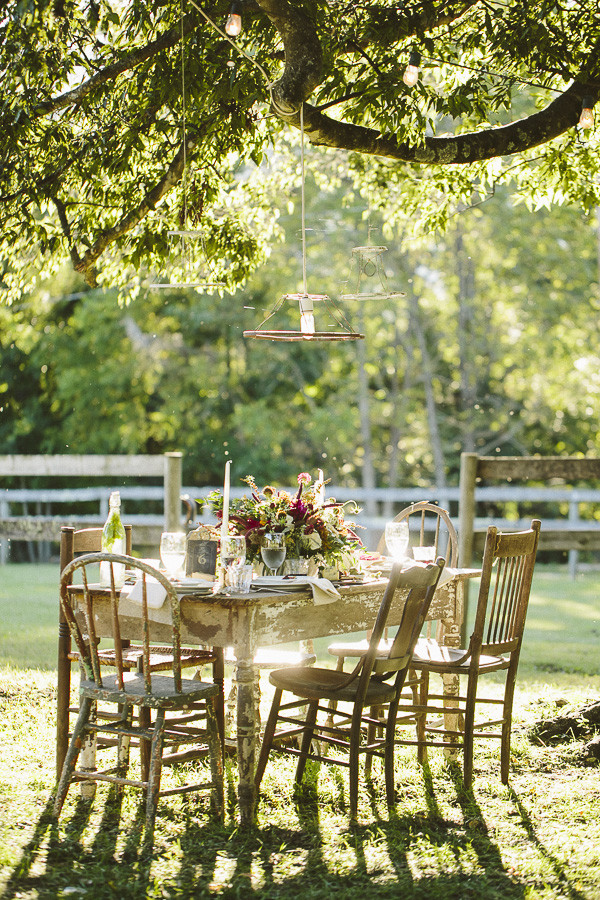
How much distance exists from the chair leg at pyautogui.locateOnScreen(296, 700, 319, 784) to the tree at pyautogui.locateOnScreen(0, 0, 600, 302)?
2.16 m

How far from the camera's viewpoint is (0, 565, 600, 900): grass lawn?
10.9 feet

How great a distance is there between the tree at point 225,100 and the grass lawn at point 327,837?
2506 mm

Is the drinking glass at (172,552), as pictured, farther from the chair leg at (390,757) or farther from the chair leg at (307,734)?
the chair leg at (390,757)

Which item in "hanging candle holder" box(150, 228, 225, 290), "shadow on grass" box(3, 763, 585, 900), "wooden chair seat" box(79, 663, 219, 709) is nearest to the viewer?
"shadow on grass" box(3, 763, 585, 900)

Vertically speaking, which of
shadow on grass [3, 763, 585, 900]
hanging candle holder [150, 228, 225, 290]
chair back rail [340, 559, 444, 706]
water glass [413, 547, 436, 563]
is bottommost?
shadow on grass [3, 763, 585, 900]

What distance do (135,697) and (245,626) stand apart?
0.46 metres

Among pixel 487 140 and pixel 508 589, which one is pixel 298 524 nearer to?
pixel 508 589

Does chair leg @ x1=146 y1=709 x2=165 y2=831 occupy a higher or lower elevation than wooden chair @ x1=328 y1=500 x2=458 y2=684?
lower

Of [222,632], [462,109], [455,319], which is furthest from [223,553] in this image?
[455,319]

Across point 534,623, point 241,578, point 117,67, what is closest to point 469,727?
point 241,578

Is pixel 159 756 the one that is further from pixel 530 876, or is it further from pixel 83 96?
pixel 83 96

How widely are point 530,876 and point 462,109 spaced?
328 cm

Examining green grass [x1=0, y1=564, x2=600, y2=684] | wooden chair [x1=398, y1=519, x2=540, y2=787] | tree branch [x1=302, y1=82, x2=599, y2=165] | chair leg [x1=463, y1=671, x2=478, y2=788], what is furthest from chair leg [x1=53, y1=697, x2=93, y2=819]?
green grass [x1=0, y1=564, x2=600, y2=684]

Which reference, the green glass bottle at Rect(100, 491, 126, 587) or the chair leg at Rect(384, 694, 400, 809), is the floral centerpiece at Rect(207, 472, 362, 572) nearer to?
the green glass bottle at Rect(100, 491, 126, 587)
